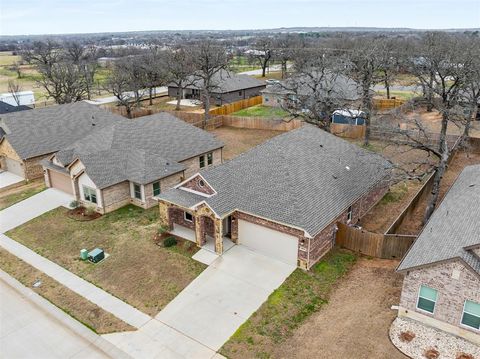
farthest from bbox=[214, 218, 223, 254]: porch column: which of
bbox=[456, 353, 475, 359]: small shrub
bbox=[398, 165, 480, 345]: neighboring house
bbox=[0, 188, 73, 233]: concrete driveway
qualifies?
bbox=[0, 188, 73, 233]: concrete driveway

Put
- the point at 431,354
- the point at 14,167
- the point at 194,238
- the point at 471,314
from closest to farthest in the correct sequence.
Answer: the point at 431,354
the point at 471,314
the point at 194,238
the point at 14,167

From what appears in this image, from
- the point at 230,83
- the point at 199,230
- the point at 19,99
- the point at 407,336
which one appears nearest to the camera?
the point at 407,336

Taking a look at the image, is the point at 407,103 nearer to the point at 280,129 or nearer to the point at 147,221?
the point at 280,129

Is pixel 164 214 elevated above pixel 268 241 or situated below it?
above

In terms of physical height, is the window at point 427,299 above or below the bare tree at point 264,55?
below

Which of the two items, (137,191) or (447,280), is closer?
(447,280)

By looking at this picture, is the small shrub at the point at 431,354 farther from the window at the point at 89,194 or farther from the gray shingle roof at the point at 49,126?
the gray shingle roof at the point at 49,126

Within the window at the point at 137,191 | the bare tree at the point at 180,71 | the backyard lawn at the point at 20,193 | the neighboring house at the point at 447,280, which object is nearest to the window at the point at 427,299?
the neighboring house at the point at 447,280

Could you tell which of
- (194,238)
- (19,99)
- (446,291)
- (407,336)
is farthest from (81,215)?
(19,99)

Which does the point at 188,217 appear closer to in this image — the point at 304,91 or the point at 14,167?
the point at 14,167

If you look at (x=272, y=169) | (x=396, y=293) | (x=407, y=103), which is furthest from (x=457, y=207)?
(x=407, y=103)
